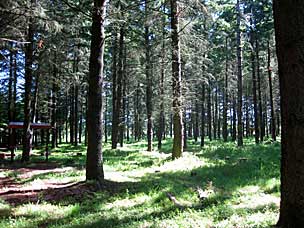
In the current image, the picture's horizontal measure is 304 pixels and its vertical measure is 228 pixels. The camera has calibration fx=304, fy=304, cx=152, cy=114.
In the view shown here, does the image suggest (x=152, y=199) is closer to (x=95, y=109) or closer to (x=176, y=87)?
(x=95, y=109)

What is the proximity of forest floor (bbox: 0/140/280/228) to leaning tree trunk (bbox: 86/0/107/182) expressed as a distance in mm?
511

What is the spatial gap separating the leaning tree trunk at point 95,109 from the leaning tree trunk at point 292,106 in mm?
6098

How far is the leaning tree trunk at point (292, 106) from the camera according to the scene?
3.48 metres

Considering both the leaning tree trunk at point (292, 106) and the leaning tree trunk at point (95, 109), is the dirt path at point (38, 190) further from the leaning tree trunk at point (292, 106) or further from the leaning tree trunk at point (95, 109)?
the leaning tree trunk at point (292, 106)

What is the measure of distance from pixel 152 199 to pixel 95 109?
3.13m

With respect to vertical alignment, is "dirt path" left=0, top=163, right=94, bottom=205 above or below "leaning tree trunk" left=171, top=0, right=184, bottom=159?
below

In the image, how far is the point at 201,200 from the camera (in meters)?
7.17

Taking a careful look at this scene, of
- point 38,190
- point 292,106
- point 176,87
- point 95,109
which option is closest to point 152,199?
point 95,109

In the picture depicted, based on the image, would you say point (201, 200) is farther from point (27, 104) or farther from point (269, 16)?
point (269, 16)

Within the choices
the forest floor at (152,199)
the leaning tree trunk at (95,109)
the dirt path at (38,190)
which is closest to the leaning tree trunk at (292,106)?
the forest floor at (152,199)

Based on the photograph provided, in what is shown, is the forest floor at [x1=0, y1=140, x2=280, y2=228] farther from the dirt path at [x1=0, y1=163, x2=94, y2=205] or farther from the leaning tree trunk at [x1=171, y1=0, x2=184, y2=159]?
the leaning tree trunk at [x1=171, y1=0, x2=184, y2=159]

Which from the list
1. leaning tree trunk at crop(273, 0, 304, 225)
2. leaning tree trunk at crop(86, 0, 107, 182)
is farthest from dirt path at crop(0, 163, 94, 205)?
leaning tree trunk at crop(273, 0, 304, 225)

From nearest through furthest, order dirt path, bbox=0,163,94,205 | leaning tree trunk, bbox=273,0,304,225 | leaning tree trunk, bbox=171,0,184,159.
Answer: leaning tree trunk, bbox=273,0,304,225 < dirt path, bbox=0,163,94,205 < leaning tree trunk, bbox=171,0,184,159

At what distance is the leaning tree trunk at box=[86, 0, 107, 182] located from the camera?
8883 mm
